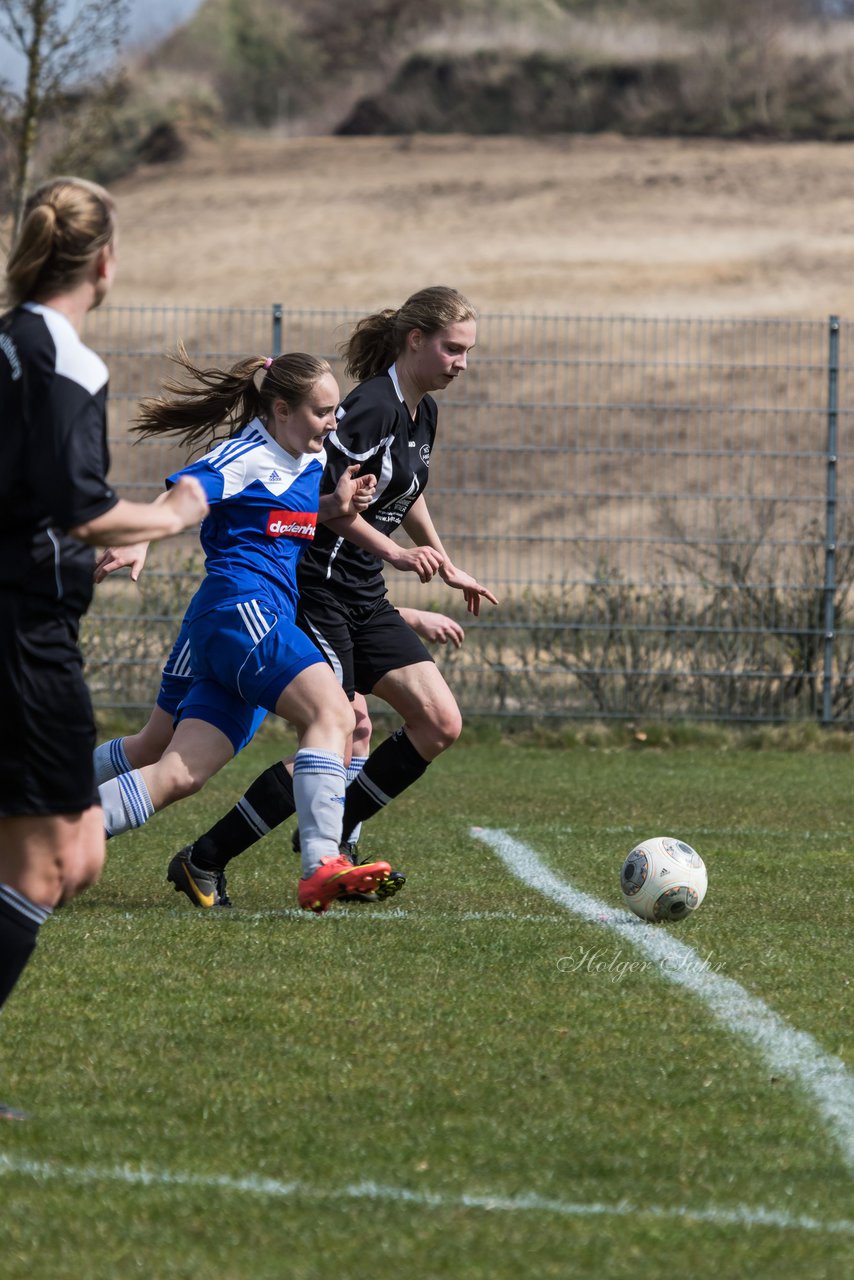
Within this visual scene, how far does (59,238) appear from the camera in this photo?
356 cm

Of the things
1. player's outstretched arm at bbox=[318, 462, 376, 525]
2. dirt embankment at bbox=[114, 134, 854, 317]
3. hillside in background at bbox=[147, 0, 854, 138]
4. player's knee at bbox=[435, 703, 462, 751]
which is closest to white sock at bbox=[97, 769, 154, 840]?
player's outstretched arm at bbox=[318, 462, 376, 525]

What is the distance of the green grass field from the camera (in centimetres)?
304

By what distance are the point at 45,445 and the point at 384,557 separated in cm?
270

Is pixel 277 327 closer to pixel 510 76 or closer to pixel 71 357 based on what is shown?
pixel 71 357

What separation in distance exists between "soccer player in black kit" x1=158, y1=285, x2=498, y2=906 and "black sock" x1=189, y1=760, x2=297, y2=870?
35 mm

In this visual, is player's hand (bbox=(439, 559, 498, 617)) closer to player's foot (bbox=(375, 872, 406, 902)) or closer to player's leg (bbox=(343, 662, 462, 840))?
player's leg (bbox=(343, 662, 462, 840))

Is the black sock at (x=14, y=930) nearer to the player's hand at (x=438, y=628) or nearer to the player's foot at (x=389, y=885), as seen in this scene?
the player's foot at (x=389, y=885)

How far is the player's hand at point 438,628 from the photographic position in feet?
21.3

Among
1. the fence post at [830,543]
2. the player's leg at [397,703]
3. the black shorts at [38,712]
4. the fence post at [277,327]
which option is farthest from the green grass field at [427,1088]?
the fence post at [277,327]

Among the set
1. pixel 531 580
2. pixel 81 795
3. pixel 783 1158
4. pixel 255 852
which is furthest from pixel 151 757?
pixel 531 580

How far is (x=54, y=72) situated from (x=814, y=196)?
1055 inches

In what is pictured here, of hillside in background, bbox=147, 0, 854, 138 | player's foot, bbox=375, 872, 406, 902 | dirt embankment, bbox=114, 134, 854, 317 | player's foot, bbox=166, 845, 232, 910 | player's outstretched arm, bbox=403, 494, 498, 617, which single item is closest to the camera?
player's foot, bbox=375, 872, 406, 902

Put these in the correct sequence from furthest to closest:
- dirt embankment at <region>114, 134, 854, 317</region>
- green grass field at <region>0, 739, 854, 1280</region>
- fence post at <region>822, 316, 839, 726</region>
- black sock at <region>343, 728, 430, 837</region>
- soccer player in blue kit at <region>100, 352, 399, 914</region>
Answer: dirt embankment at <region>114, 134, 854, 317</region> → fence post at <region>822, 316, 839, 726</region> → black sock at <region>343, 728, 430, 837</region> → soccer player in blue kit at <region>100, 352, 399, 914</region> → green grass field at <region>0, 739, 854, 1280</region>

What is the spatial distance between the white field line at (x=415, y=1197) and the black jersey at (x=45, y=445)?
3.64ft
